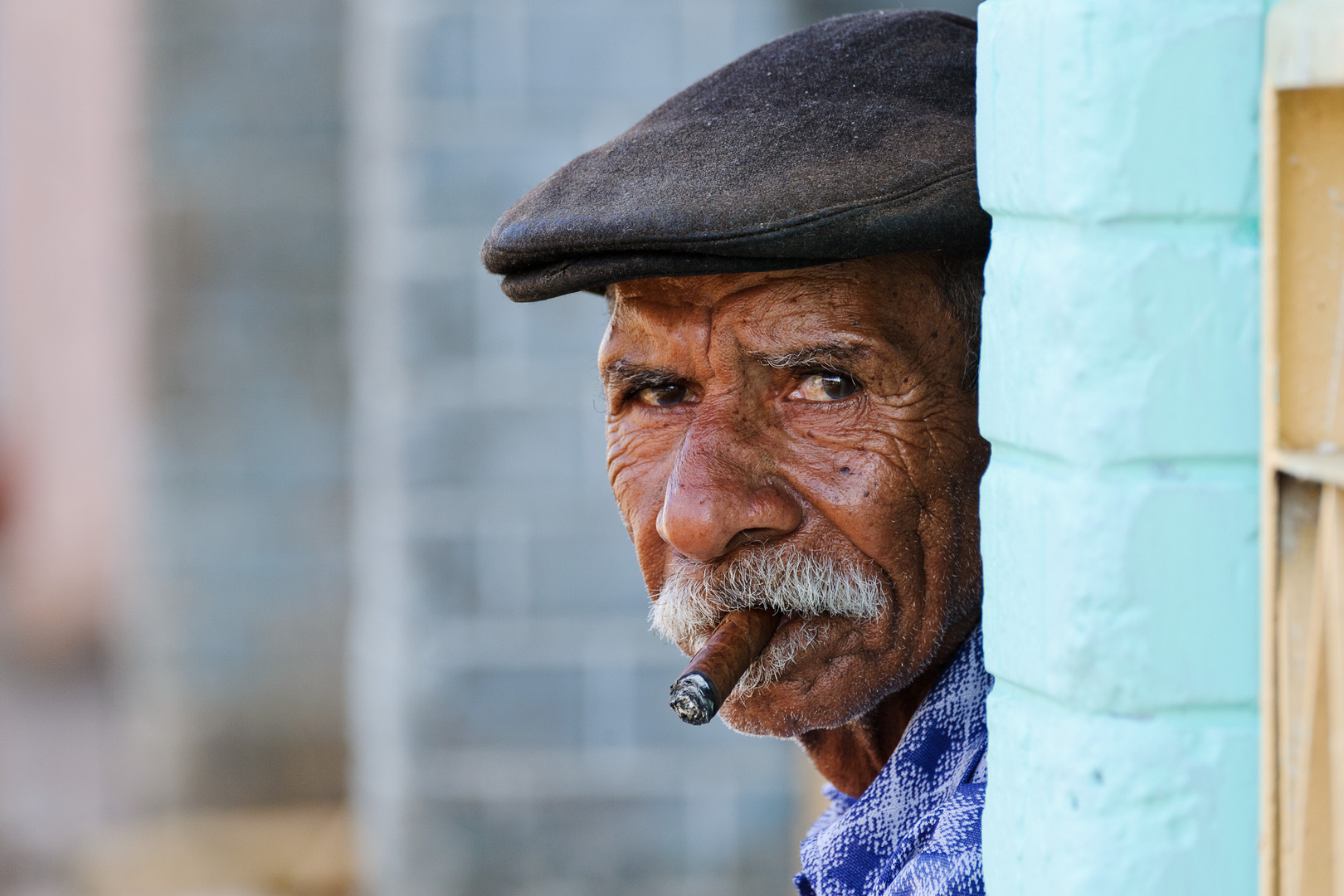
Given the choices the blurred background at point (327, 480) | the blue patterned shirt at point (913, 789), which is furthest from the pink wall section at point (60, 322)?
the blue patterned shirt at point (913, 789)

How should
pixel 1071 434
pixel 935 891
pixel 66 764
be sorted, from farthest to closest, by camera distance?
pixel 66 764, pixel 935 891, pixel 1071 434

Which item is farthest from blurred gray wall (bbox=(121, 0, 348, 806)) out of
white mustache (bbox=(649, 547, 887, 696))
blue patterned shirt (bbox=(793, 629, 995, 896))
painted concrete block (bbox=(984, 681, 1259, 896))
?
painted concrete block (bbox=(984, 681, 1259, 896))

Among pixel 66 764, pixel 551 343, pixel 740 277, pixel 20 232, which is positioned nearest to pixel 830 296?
pixel 740 277

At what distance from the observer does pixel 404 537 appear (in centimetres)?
429

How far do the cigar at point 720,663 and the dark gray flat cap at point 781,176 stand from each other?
0.38m

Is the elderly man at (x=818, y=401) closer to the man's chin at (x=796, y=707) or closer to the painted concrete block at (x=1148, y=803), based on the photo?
the man's chin at (x=796, y=707)

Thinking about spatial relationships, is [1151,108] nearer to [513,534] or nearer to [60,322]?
[513,534]

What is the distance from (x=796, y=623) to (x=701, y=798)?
8.92 feet

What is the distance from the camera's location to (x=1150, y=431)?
967mm

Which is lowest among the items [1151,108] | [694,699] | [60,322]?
[694,699]

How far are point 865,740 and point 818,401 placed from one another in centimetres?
46

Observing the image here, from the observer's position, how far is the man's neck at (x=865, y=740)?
5.98 ft

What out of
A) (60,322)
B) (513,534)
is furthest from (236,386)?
(60,322)

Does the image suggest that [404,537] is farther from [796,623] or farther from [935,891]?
[935,891]
